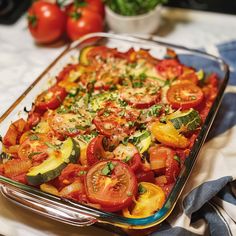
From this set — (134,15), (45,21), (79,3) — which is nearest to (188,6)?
(134,15)

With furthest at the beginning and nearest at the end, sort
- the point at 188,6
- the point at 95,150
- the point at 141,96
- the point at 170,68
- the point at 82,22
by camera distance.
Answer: the point at 188,6
the point at 82,22
the point at 170,68
the point at 141,96
the point at 95,150

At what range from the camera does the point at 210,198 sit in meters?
0.95

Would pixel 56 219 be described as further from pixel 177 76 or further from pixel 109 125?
pixel 177 76

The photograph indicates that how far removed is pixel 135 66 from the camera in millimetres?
1285

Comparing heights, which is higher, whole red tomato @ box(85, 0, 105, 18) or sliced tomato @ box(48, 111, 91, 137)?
sliced tomato @ box(48, 111, 91, 137)

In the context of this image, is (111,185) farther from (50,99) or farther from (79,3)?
(79,3)

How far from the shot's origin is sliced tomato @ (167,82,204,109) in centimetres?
110

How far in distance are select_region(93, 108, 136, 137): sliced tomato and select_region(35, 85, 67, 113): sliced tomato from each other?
0.15 meters

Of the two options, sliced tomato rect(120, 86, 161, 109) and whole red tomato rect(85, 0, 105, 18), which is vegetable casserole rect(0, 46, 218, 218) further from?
whole red tomato rect(85, 0, 105, 18)

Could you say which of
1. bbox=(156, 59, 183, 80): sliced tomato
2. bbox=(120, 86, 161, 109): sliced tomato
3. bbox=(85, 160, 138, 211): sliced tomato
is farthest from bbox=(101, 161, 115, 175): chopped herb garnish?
bbox=(156, 59, 183, 80): sliced tomato

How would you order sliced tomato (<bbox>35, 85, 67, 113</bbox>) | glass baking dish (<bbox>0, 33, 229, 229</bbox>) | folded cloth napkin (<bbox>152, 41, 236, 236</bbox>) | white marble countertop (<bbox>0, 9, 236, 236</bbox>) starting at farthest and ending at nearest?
white marble countertop (<bbox>0, 9, 236, 236</bbox>) → sliced tomato (<bbox>35, 85, 67, 113</bbox>) → folded cloth napkin (<bbox>152, 41, 236, 236</bbox>) → glass baking dish (<bbox>0, 33, 229, 229</bbox>)

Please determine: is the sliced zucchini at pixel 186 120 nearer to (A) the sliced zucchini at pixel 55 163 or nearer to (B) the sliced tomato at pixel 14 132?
Answer: (A) the sliced zucchini at pixel 55 163

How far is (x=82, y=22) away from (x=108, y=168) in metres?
0.78

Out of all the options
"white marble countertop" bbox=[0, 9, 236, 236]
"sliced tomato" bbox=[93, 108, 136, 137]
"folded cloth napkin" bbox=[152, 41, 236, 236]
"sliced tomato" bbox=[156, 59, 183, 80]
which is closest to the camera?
"folded cloth napkin" bbox=[152, 41, 236, 236]
